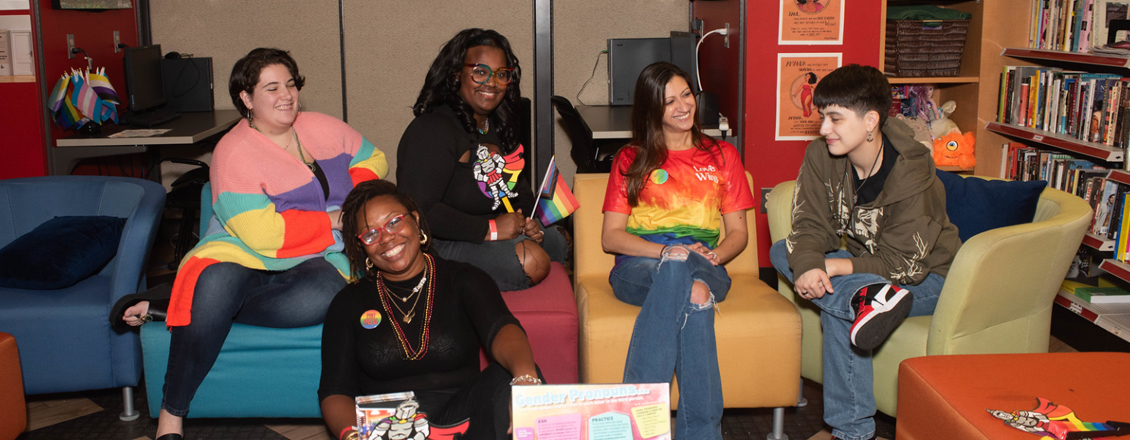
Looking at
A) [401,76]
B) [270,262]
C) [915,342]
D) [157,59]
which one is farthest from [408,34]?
[915,342]

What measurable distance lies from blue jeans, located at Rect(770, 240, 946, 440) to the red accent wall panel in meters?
3.27

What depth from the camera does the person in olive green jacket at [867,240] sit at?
2.12 meters

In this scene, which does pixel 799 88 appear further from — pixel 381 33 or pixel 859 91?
pixel 381 33

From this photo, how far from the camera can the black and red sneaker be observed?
6.52 feet

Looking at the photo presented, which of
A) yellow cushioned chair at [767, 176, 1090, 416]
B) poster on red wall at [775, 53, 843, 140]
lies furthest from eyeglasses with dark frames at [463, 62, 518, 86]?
poster on red wall at [775, 53, 843, 140]

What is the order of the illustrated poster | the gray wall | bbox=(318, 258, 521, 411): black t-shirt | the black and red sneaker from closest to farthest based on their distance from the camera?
bbox=(318, 258, 521, 411): black t-shirt
the black and red sneaker
the illustrated poster
the gray wall

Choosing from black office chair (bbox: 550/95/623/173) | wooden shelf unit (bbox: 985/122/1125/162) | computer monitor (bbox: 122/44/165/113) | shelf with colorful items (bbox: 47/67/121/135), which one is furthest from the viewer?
computer monitor (bbox: 122/44/165/113)

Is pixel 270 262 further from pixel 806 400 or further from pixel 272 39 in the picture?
pixel 272 39

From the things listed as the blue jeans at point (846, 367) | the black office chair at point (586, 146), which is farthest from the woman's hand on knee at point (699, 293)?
the black office chair at point (586, 146)

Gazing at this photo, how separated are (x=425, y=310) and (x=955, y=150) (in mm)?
2633

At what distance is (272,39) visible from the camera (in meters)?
4.38

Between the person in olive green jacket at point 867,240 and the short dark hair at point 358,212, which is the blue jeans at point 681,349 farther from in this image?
the short dark hair at point 358,212

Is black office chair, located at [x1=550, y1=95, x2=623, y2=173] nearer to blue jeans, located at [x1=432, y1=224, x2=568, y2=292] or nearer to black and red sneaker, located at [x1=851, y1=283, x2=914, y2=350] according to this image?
blue jeans, located at [x1=432, y1=224, x2=568, y2=292]

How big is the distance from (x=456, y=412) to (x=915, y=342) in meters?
1.20
